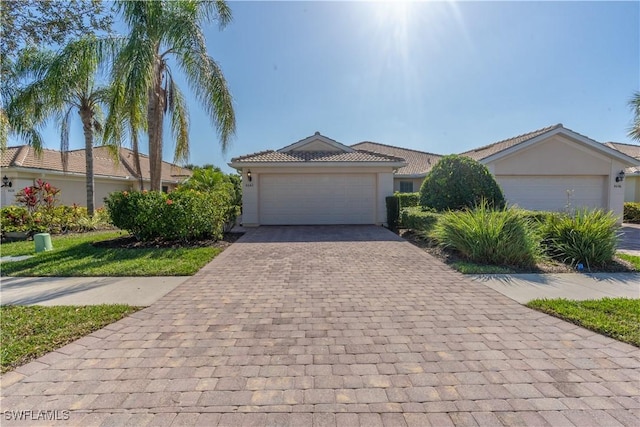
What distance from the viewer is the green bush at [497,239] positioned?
648 cm

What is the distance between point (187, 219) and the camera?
862cm

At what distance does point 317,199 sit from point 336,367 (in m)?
10.9

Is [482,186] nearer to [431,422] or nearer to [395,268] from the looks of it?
[395,268]

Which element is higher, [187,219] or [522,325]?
[187,219]

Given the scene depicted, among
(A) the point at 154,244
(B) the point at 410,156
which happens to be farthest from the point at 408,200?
(A) the point at 154,244

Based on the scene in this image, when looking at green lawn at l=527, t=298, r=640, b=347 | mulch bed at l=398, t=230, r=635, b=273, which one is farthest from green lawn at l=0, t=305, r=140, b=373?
mulch bed at l=398, t=230, r=635, b=273

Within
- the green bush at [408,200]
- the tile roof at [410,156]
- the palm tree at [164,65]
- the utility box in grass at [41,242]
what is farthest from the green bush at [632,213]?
the utility box in grass at [41,242]

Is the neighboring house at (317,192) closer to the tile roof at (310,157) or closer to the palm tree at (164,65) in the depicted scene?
the tile roof at (310,157)

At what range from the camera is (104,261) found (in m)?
6.86

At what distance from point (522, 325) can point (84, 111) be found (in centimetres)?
1745

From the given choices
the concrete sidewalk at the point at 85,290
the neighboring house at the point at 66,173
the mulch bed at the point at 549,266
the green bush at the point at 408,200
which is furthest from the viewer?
the green bush at the point at 408,200

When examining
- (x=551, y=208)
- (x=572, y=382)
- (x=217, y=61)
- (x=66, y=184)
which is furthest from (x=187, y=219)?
(x=551, y=208)

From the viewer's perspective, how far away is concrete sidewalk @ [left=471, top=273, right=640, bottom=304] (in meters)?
4.71

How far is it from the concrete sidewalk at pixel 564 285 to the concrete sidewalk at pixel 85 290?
578 centimetres
